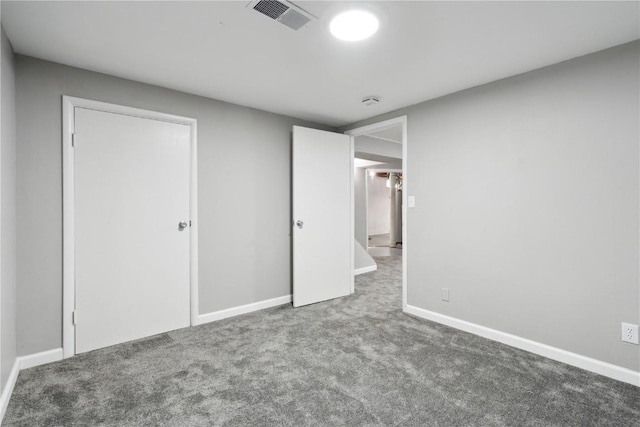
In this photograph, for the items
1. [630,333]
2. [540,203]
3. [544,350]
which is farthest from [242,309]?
[630,333]

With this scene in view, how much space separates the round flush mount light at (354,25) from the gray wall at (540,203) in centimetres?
142

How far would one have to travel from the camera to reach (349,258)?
4.03 metres

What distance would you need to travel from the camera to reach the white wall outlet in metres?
2.00

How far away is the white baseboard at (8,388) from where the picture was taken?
66.8 inches

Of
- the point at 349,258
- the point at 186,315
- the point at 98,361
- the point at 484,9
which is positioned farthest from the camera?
the point at 349,258

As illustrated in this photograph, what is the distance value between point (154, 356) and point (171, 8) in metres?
2.35

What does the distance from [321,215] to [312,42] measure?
6.75ft

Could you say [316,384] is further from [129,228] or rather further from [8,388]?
[129,228]

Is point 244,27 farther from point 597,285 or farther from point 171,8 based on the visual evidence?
point 597,285

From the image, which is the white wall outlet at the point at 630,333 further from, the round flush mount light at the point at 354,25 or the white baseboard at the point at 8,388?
the white baseboard at the point at 8,388

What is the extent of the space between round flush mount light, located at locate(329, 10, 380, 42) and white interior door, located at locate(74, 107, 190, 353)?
1.77 metres

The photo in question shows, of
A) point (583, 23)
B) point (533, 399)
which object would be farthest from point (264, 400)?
point (583, 23)

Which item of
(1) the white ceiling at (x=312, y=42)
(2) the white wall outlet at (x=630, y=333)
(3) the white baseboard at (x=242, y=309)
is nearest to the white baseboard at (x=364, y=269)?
(3) the white baseboard at (x=242, y=309)

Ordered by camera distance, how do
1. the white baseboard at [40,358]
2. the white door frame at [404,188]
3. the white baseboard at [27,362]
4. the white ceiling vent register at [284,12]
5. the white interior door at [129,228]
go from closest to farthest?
1. the white ceiling vent register at [284,12]
2. the white baseboard at [27,362]
3. the white baseboard at [40,358]
4. the white interior door at [129,228]
5. the white door frame at [404,188]
